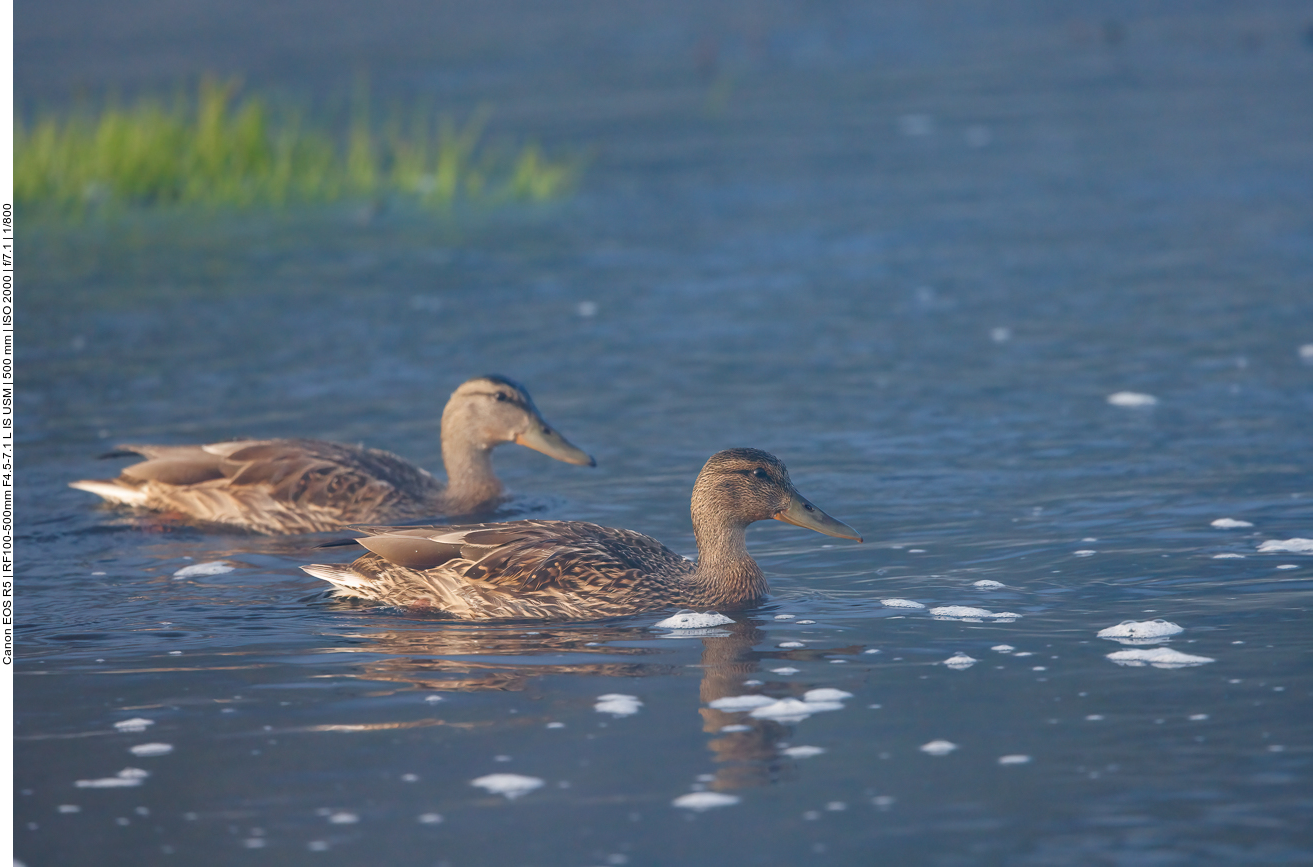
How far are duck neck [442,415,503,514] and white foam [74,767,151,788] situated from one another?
14.5 ft

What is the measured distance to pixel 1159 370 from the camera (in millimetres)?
13344

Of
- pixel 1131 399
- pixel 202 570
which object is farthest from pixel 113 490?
pixel 1131 399

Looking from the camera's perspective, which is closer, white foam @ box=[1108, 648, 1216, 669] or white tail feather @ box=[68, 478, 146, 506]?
white foam @ box=[1108, 648, 1216, 669]

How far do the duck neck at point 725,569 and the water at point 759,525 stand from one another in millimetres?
212

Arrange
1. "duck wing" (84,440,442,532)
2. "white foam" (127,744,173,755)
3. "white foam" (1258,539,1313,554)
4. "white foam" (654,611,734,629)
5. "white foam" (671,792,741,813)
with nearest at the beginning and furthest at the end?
"white foam" (671,792,741,813)
"white foam" (127,744,173,755)
"white foam" (654,611,734,629)
"white foam" (1258,539,1313,554)
"duck wing" (84,440,442,532)

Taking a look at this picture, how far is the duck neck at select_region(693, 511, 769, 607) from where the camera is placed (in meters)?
8.49

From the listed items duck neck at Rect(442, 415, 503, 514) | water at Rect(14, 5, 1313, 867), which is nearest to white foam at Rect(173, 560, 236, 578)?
water at Rect(14, 5, 1313, 867)

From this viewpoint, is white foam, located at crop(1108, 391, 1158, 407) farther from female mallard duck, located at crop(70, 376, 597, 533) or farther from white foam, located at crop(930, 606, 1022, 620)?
white foam, located at crop(930, 606, 1022, 620)

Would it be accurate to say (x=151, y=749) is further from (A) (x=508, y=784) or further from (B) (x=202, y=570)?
(B) (x=202, y=570)

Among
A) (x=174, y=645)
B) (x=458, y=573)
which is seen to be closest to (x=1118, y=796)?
(x=458, y=573)

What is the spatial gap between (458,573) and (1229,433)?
5511mm

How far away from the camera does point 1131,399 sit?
41.1 ft

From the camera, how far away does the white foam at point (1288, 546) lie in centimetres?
893

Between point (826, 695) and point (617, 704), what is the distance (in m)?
0.84
